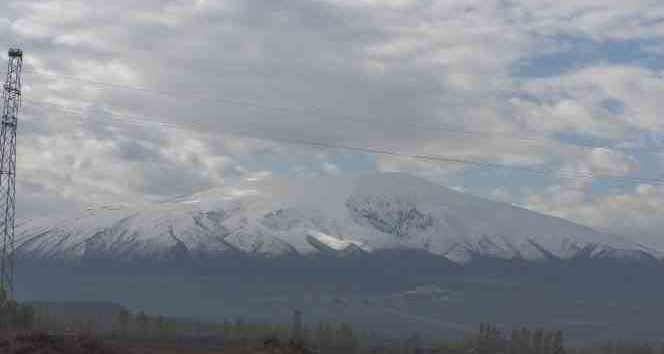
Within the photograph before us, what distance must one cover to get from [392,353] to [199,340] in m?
37.5

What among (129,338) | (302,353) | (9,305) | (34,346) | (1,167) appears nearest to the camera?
(34,346)

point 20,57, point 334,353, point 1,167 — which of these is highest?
point 20,57

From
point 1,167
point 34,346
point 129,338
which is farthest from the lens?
point 129,338

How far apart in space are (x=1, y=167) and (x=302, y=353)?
4183 centimetres

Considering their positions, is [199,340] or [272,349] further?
[199,340]

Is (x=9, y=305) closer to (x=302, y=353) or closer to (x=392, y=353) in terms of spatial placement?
(x=302, y=353)

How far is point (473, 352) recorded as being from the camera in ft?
652

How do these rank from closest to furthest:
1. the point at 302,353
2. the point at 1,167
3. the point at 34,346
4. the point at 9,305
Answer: the point at 34,346 → the point at 302,353 → the point at 1,167 → the point at 9,305

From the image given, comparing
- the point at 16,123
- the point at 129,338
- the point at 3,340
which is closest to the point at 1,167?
the point at 16,123

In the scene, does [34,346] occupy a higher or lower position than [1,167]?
lower

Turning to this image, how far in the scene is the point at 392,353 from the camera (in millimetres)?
195875

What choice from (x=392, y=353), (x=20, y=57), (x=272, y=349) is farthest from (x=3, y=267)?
(x=392, y=353)

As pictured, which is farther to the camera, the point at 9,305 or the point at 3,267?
the point at 9,305

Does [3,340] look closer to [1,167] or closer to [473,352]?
[1,167]
